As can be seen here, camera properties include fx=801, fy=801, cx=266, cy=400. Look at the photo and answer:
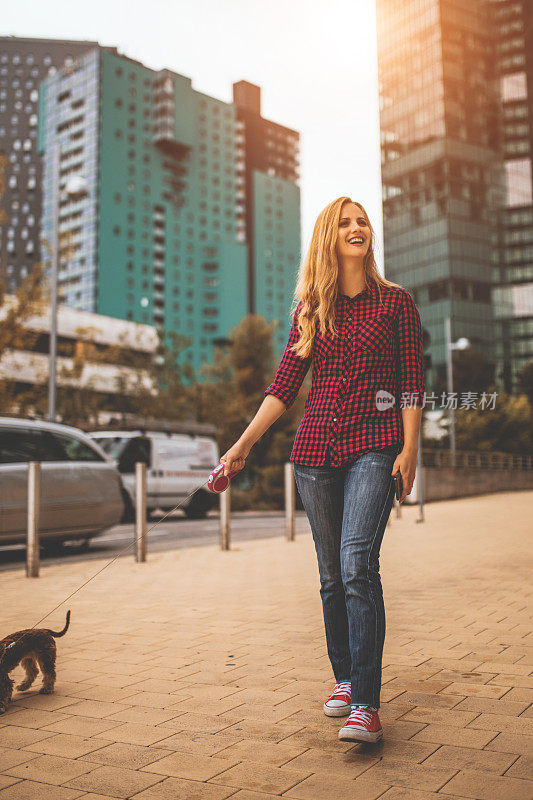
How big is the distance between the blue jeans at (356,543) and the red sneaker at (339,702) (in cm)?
24

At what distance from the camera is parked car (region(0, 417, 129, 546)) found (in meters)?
8.59

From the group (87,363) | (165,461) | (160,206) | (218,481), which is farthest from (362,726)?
(160,206)

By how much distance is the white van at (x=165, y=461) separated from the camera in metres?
15.6

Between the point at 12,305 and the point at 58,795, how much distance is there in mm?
16698

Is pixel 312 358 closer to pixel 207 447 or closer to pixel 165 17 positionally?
pixel 165 17

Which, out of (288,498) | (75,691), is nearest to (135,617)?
(75,691)

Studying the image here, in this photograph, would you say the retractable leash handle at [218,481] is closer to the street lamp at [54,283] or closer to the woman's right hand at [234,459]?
the woman's right hand at [234,459]

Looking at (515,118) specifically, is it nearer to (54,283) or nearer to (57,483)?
(57,483)

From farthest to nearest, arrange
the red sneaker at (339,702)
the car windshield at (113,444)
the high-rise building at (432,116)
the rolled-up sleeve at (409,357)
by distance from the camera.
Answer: the car windshield at (113,444) → the high-rise building at (432,116) → the red sneaker at (339,702) → the rolled-up sleeve at (409,357)

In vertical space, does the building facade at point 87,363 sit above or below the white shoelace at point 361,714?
above

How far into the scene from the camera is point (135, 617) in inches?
209

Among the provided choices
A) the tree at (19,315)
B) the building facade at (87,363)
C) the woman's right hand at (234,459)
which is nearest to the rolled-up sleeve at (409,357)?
the woman's right hand at (234,459)

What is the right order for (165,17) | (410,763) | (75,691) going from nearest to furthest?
(410,763), (75,691), (165,17)

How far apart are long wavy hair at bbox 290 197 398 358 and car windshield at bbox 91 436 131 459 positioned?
12.8 metres
